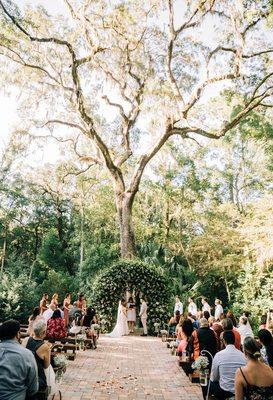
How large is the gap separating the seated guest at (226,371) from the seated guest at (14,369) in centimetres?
226

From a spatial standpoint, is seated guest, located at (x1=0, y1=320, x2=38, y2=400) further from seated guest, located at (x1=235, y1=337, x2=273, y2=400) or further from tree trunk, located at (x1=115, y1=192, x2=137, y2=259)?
tree trunk, located at (x1=115, y1=192, x2=137, y2=259)

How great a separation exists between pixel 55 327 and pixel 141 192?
18.7 m

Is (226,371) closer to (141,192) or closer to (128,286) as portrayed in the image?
(128,286)

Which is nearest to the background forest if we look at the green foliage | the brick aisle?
the green foliage

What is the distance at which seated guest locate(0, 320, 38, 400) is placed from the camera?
291 cm

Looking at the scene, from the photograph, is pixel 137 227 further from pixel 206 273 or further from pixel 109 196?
pixel 206 273

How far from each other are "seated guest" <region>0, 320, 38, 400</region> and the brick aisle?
3.16 m

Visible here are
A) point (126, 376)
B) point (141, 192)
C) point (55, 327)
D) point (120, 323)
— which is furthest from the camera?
point (141, 192)

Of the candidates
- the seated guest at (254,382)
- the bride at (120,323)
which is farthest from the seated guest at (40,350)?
the bride at (120,323)

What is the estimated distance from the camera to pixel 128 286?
15.3 metres

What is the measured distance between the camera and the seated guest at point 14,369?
2912mm

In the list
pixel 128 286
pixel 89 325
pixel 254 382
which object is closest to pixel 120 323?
pixel 128 286

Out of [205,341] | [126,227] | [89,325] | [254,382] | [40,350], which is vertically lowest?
[254,382]

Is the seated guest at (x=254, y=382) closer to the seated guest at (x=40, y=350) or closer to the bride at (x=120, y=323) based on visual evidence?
the seated guest at (x=40, y=350)
